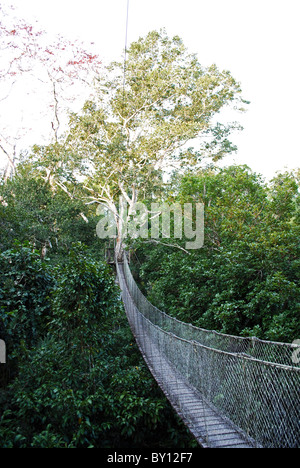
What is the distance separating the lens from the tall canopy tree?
12562mm

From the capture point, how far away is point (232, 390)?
316 centimetres

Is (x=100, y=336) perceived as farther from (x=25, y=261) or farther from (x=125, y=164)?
(x=125, y=164)

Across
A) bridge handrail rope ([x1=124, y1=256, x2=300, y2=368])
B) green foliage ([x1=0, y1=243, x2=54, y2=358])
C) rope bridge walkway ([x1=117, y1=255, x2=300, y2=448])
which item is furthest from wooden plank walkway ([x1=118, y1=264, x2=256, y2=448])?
green foliage ([x1=0, y1=243, x2=54, y2=358])

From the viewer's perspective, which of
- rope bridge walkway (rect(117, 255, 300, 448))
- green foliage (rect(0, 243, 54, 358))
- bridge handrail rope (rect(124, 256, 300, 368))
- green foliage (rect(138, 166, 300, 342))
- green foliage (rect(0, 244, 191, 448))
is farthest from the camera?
green foliage (rect(138, 166, 300, 342))

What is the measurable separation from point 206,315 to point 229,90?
10182mm

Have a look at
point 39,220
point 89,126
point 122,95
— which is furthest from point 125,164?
point 39,220

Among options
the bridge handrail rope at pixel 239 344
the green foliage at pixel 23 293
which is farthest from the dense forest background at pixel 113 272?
the bridge handrail rope at pixel 239 344

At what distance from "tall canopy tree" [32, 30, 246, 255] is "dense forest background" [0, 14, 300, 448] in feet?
0.15

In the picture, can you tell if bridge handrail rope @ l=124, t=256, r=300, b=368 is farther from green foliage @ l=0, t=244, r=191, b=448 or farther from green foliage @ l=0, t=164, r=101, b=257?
green foliage @ l=0, t=164, r=101, b=257

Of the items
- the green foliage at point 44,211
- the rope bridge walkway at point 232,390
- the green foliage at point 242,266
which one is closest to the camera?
the rope bridge walkway at point 232,390

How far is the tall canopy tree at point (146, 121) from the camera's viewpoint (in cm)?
1256

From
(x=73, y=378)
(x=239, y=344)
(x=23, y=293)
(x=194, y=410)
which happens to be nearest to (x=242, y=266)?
(x=239, y=344)

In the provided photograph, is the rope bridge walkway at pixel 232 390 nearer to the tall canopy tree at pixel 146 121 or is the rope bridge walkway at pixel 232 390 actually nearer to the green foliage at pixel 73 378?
the green foliage at pixel 73 378

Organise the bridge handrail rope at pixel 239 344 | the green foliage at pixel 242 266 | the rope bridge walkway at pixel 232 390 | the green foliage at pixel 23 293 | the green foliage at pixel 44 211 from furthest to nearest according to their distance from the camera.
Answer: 1. the green foliage at pixel 44 211
2. the green foliage at pixel 242 266
3. the green foliage at pixel 23 293
4. the bridge handrail rope at pixel 239 344
5. the rope bridge walkway at pixel 232 390
